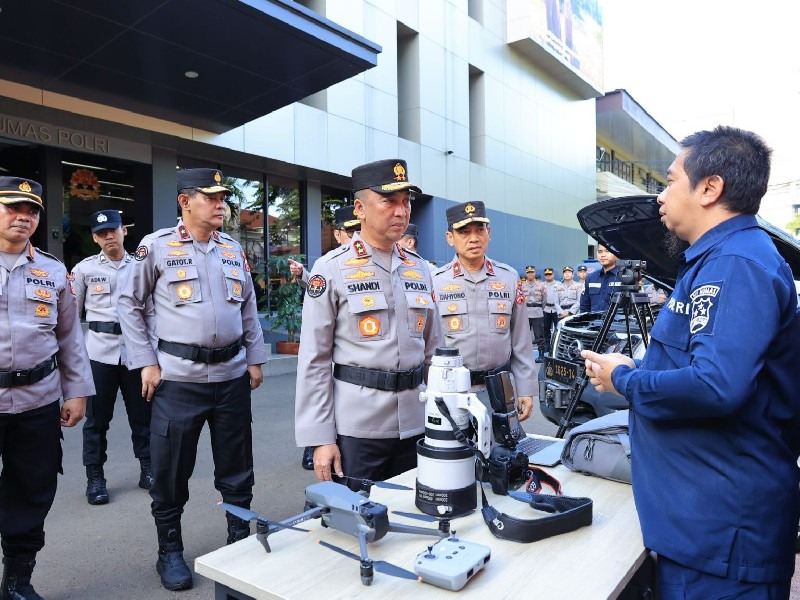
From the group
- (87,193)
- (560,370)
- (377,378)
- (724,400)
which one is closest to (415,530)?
(724,400)

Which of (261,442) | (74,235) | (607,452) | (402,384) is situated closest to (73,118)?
(74,235)

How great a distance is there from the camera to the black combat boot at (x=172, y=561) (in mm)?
2906

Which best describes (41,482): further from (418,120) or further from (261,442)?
(418,120)

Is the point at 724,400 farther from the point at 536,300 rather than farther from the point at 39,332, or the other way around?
the point at 536,300

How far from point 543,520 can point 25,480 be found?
2.57m

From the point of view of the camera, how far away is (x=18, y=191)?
9.07ft

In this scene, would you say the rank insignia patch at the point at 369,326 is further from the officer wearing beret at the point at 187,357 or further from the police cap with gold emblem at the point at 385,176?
the officer wearing beret at the point at 187,357

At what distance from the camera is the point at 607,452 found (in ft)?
6.48

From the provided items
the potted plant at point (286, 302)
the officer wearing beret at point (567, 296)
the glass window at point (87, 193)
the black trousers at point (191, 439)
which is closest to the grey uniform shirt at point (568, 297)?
the officer wearing beret at point (567, 296)

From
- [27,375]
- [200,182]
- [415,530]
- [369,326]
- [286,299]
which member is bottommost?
[415,530]

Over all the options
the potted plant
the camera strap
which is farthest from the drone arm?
the potted plant

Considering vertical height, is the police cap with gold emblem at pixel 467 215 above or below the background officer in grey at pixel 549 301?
above

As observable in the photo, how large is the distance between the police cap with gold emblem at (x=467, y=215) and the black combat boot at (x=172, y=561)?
8.08ft

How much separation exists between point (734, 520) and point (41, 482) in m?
2.98
